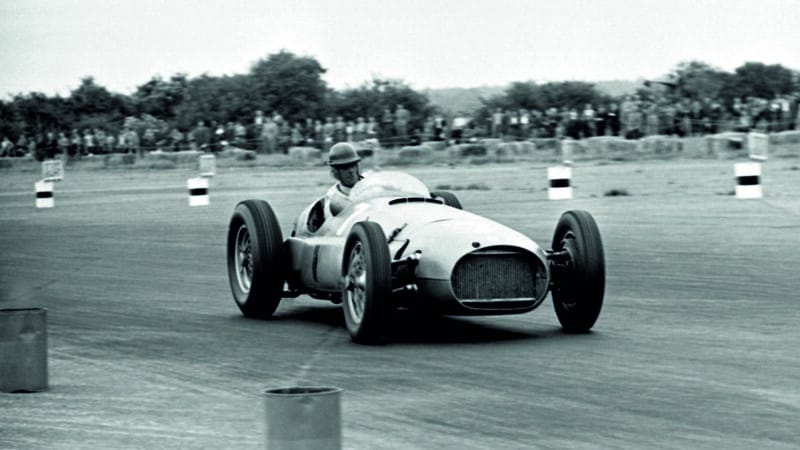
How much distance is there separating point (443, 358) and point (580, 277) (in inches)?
54.0

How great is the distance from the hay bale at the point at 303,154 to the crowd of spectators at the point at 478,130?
58 centimetres

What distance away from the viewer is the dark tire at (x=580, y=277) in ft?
32.3

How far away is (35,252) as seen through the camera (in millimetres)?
19438

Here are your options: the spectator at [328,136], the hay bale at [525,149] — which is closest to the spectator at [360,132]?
the spectator at [328,136]

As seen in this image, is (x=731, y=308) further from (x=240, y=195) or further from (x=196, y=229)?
(x=240, y=195)

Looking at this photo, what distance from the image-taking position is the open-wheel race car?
9562 millimetres

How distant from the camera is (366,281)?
9.48 m

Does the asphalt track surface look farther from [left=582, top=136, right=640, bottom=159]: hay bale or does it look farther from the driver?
[left=582, top=136, right=640, bottom=159]: hay bale

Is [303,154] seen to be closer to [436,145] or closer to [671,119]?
[436,145]

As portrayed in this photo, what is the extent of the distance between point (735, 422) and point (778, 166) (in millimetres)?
27304

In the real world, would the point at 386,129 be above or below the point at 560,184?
above

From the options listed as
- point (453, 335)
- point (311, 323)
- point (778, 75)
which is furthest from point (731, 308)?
point (778, 75)

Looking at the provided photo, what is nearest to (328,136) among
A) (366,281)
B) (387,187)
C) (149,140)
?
(149,140)

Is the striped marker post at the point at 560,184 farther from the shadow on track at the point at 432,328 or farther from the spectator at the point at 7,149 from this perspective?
the spectator at the point at 7,149
